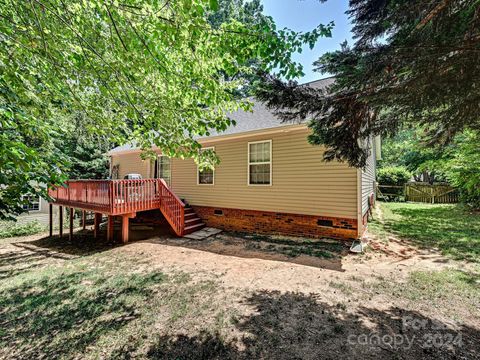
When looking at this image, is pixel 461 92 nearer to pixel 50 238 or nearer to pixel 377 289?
pixel 377 289

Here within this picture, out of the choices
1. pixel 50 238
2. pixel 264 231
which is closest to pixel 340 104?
pixel 264 231

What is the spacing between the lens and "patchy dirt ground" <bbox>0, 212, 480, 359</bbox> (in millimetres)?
2545

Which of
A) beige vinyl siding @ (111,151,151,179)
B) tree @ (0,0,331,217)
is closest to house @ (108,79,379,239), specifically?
beige vinyl siding @ (111,151,151,179)

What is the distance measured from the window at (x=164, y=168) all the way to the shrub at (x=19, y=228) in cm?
652

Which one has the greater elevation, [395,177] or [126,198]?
[395,177]

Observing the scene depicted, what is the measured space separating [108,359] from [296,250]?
453 centimetres

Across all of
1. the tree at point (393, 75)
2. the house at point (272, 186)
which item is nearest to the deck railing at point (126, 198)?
the house at point (272, 186)

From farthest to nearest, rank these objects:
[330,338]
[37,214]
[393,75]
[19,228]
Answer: [37,214] → [19,228] → [393,75] → [330,338]

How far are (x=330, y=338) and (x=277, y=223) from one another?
4971mm

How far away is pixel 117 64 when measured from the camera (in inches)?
127

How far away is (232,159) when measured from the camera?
8516mm

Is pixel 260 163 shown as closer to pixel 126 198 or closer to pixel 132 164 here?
pixel 126 198

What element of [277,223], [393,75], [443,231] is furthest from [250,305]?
[443,231]

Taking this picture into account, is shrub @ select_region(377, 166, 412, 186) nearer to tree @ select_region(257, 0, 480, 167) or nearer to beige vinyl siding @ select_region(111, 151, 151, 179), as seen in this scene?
tree @ select_region(257, 0, 480, 167)
